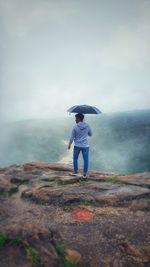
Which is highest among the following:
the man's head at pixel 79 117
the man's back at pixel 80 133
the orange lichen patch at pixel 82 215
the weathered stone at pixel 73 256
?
the man's head at pixel 79 117

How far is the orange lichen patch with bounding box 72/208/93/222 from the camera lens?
9461mm

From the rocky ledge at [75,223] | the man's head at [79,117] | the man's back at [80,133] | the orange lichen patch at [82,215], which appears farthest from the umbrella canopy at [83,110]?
the orange lichen patch at [82,215]

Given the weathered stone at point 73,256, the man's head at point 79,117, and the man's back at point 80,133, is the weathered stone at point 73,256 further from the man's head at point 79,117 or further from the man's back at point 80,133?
the man's head at point 79,117

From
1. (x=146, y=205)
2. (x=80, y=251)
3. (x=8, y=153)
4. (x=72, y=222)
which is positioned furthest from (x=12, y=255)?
(x=8, y=153)

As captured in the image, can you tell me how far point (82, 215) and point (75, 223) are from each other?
701mm

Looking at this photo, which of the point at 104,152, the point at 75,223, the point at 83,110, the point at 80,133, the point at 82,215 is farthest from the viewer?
the point at 104,152

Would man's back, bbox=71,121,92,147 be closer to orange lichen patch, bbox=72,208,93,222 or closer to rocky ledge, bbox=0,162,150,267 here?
rocky ledge, bbox=0,162,150,267

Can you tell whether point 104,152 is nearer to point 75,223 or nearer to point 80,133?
point 80,133

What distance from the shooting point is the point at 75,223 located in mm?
9094

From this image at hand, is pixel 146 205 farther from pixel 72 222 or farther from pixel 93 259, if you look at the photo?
pixel 93 259

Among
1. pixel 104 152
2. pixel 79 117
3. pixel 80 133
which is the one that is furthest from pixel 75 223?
pixel 104 152

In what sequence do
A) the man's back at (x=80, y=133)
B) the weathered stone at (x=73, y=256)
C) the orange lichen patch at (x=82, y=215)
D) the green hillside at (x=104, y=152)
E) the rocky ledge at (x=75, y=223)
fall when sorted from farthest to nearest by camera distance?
1. the green hillside at (x=104, y=152)
2. the man's back at (x=80, y=133)
3. the orange lichen patch at (x=82, y=215)
4. the rocky ledge at (x=75, y=223)
5. the weathered stone at (x=73, y=256)

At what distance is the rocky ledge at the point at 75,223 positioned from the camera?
284 inches

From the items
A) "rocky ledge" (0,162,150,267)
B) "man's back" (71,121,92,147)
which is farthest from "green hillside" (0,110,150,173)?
"rocky ledge" (0,162,150,267)
